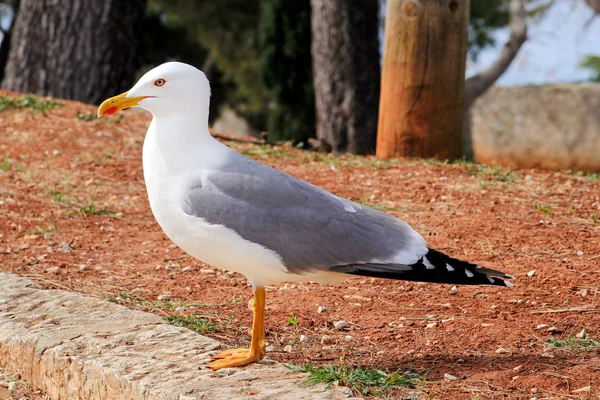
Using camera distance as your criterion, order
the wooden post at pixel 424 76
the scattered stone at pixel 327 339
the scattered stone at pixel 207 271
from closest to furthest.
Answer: the scattered stone at pixel 327 339 → the scattered stone at pixel 207 271 → the wooden post at pixel 424 76

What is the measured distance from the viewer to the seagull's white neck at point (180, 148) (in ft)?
11.0

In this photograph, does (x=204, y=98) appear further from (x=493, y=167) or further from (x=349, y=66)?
(x=349, y=66)

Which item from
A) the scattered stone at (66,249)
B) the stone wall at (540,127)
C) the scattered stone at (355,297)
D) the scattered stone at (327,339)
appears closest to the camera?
the scattered stone at (327,339)

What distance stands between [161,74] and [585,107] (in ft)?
23.0

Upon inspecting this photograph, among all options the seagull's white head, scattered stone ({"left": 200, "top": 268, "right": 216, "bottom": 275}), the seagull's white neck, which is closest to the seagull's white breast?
the seagull's white neck

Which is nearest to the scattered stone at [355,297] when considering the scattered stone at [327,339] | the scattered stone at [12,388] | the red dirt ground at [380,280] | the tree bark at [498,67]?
the red dirt ground at [380,280]

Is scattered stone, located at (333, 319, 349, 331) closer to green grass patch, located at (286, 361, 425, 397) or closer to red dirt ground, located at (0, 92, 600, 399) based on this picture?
red dirt ground, located at (0, 92, 600, 399)

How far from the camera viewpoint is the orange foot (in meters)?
3.24

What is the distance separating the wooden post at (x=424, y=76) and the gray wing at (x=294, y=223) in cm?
343

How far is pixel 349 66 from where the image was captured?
9.42 meters

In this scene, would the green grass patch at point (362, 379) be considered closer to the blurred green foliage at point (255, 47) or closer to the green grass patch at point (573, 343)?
the green grass patch at point (573, 343)

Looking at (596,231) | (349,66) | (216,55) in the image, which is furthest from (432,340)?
(216,55)

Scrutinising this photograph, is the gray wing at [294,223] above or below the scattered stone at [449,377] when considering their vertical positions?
above

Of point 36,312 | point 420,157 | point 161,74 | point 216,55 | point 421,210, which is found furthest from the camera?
point 216,55
